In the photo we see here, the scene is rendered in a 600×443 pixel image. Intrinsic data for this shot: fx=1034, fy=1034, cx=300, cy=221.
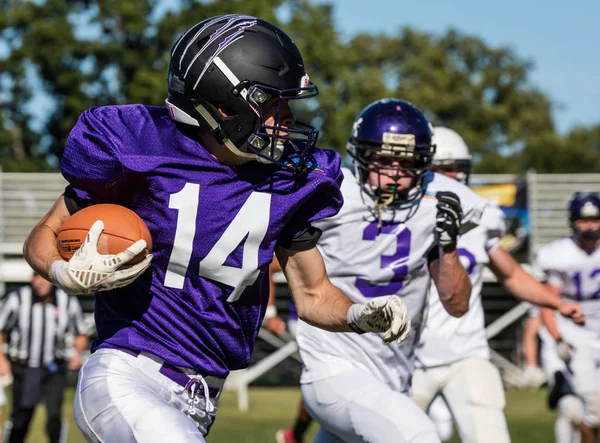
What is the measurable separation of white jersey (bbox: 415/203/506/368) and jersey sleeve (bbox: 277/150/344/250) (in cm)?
233

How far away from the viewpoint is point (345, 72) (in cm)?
2670

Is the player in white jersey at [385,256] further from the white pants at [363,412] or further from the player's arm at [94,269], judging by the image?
the player's arm at [94,269]

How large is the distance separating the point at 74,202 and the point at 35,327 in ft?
19.4

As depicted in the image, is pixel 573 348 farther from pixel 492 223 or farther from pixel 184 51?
pixel 184 51

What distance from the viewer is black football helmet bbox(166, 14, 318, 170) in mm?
3375

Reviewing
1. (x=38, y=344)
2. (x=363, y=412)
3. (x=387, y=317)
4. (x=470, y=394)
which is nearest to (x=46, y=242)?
(x=387, y=317)

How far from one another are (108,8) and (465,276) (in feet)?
70.9

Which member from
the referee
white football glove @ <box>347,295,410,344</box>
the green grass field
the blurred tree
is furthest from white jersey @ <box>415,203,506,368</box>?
the blurred tree

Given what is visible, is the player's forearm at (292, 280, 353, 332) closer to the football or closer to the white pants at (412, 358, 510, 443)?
the football

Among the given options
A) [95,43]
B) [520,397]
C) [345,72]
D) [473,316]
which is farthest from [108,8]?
[473,316]

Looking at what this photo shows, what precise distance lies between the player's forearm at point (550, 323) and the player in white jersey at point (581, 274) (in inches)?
9.1

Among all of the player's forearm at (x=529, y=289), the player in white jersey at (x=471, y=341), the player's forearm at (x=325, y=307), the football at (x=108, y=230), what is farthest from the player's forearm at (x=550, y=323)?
the football at (x=108, y=230)

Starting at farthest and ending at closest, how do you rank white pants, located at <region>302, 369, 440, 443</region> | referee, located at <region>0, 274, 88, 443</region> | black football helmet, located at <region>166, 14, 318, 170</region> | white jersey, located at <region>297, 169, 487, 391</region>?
referee, located at <region>0, 274, 88, 443</region>, white jersey, located at <region>297, 169, 487, 391</region>, white pants, located at <region>302, 369, 440, 443</region>, black football helmet, located at <region>166, 14, 318, 170</region>

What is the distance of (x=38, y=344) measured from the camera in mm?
9031
